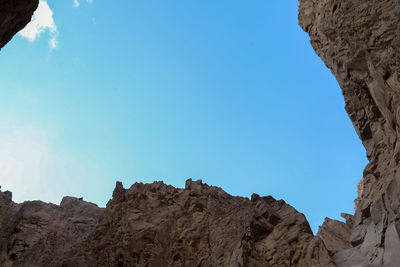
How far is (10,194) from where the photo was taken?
34.5 metres

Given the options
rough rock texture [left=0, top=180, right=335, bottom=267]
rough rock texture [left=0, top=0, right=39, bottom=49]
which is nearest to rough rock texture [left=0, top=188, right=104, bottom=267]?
rough rock texture [left=0, top=180, right=335, bottom=267]

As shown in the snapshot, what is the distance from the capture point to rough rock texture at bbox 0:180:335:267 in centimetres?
2091

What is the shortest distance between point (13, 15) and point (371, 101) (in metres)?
20.9

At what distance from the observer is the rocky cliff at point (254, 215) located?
1825 cm

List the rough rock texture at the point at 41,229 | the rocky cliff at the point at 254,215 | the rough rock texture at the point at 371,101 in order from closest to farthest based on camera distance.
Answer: the rough rock texture at the point at 371,101 → the rocky cliff at the point at 254,215 → the rough rock texture at the point at 41,229

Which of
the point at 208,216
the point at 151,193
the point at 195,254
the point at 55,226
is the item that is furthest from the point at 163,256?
the point at 55,226

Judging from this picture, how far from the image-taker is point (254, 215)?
22609mm

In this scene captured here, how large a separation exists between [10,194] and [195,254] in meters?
20.9

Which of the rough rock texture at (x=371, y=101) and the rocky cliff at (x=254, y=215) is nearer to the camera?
the rough rock texture at (x=371, y=101)

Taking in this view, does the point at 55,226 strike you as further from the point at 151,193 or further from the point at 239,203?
the point at 239,203

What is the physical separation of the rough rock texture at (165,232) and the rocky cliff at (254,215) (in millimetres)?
68

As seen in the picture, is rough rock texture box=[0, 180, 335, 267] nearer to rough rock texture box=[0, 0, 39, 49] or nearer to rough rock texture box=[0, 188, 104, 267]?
rough rock texture box=[0, 188, 104, 267]

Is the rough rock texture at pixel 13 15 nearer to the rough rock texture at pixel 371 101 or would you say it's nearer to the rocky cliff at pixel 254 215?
the rocky cliff at pixel 254 215

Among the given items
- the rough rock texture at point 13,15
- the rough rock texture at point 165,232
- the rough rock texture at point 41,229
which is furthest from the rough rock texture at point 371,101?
the rough rock texture at point 41,229
